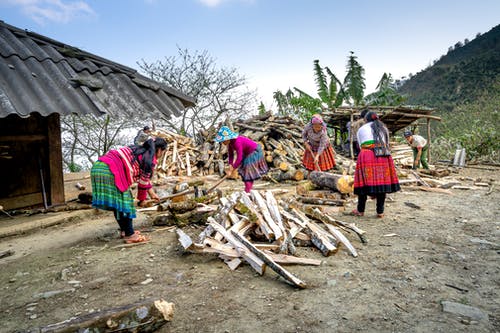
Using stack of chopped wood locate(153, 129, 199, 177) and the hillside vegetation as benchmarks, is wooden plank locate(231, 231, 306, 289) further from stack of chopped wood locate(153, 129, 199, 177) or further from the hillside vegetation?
the hillside vegetation

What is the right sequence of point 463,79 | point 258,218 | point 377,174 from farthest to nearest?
point 463,79, point 377,174, point 258,218

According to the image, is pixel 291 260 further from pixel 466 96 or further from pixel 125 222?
pixel 466 96

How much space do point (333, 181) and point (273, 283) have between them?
4.29 meters

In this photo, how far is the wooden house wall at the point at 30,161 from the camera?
18.9 feet

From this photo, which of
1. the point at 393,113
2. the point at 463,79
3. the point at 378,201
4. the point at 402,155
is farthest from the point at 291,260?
the point at 463,79

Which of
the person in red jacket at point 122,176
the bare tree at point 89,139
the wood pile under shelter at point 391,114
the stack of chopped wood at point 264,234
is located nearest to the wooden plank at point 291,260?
the stack of chopped wood at point 264,234

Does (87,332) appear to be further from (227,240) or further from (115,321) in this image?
(227,240)

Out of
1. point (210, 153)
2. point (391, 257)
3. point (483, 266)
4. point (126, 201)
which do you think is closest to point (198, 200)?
point (126, 201)

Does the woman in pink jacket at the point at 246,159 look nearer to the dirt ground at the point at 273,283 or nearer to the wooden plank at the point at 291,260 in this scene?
the dirt ground at the point at 273,283

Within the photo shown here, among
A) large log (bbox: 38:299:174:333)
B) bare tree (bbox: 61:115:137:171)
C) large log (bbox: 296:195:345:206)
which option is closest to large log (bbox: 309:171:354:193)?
large log (bbox: 296:195:345:206)

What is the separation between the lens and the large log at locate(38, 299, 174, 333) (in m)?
1.96

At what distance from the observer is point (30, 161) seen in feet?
20.0

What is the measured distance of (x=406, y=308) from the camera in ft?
8.07

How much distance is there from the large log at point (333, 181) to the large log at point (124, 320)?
5.09m
